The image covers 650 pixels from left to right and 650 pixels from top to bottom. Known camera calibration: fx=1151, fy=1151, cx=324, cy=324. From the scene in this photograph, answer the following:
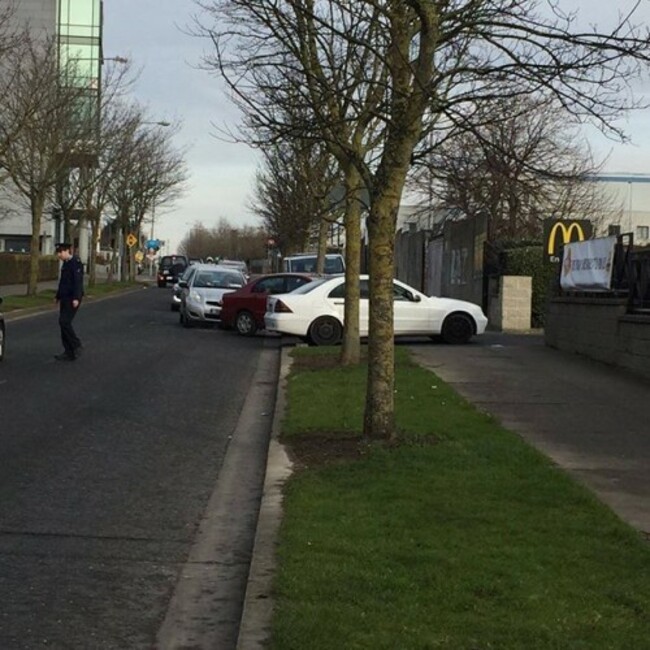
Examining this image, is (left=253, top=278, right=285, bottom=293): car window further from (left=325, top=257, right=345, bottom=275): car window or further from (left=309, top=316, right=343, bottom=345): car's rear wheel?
(left=325, top=257, right=345, bottom=275): car window

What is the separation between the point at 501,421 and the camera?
1155 centimetres

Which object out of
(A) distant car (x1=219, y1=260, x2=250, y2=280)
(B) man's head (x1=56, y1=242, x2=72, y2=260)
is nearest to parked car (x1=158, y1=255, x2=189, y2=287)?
(A) distant car (x1=219, y1=260, x2=250, y2=280)

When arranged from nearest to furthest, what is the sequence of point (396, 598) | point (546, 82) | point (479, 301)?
point (396, 598), point (546, 82), point (479, 301)

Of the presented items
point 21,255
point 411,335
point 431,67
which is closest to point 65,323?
point 411,335

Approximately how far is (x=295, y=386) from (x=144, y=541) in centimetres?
726

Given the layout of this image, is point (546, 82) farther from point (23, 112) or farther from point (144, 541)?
point (23, 112)

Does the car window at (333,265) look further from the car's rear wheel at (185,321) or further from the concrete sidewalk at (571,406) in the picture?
the concrete sidewalk at (571,406)

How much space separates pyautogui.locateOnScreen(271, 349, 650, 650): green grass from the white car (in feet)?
41.1

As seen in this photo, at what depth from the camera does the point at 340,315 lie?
2238cm

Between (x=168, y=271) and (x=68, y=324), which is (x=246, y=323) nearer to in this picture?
(x=68, y=324)

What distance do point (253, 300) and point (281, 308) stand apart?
3.43 meters

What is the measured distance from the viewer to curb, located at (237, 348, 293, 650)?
507 centimetres

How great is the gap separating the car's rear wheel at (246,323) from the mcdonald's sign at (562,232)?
22.1 ft

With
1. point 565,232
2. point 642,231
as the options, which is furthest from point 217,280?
point 642,231
